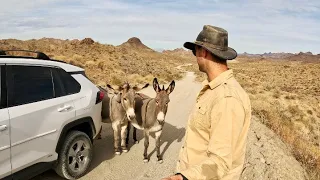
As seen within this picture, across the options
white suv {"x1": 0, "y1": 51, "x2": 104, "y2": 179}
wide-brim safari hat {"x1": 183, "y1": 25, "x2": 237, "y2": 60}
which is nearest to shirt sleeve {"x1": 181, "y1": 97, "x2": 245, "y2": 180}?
wide-brim safari hat {"x1": 183, "y1": 25, "x2": 237, "y2": 60}

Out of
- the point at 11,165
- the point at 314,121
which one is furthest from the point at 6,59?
the point at 314,121

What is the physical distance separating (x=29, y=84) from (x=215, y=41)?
12.1ft

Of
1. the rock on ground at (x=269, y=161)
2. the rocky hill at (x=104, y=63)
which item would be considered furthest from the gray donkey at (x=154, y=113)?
the rocky hill at (x=104, y=63)

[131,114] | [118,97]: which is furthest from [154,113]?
[118,97]

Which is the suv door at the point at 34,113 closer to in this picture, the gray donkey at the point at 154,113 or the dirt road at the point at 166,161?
the dirt road at the point at 166,161

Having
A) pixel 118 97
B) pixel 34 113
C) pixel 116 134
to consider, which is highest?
pixel 34 113

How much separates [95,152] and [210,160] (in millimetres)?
6659

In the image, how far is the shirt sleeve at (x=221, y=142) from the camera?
7.98ft

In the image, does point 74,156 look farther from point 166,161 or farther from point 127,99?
point 166,161

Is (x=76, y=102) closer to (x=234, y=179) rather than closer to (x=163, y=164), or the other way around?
(x=163, y=164)

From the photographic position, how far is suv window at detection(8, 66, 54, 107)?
507cm

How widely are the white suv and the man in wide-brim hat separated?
2.95 metres

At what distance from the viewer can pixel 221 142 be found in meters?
2.44

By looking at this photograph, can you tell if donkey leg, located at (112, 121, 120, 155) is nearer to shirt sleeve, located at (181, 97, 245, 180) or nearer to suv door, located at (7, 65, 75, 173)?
suv door, located at (7, 65, 75, 173)
